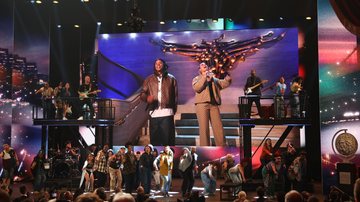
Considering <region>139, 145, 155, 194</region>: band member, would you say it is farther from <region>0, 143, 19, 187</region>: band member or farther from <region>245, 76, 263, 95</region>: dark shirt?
<region>245, 76, 263, 95</region>: dark shirt

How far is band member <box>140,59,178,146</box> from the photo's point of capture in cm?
2042

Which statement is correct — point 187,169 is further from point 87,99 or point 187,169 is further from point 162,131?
point 162,131

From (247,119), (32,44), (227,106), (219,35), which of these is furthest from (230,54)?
(32,44)

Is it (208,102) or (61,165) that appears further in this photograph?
(208,102)

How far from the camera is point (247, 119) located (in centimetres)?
1586

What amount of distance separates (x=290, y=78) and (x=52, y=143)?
33.4 feet

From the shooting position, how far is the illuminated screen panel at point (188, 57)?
64.1 ft

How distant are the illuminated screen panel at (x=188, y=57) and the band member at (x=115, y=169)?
5.93 m

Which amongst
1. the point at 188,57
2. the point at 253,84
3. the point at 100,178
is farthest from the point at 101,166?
the point at 188,57

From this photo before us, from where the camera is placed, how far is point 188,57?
2042 cm

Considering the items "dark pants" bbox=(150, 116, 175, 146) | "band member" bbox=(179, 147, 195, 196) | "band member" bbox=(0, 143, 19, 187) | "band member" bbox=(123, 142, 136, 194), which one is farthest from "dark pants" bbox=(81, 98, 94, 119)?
"band member" bbox=(179, 147, 195, 196)

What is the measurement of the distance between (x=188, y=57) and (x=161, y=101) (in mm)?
2205

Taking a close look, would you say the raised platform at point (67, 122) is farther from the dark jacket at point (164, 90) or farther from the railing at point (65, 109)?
the dark jacket at point (164, 90)

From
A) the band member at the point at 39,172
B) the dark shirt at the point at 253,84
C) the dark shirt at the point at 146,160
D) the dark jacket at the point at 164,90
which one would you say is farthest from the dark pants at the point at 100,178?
the dark shirt at the point at 253,84
